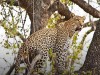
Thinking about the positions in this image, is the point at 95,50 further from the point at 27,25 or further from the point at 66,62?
the point at 27,25

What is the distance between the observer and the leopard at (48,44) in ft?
16.2

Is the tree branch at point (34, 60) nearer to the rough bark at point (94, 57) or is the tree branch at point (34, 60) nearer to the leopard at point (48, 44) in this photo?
the leopard at point (48, 44)

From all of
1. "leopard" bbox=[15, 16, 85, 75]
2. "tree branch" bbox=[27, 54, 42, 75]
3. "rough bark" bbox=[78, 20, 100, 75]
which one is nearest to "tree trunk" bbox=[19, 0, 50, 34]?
"leopard" bbox=[15, 16, 85, 75]

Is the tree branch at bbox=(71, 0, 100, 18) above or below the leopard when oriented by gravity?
above

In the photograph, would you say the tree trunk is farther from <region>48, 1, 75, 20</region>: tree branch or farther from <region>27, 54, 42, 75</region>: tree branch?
<region>27, 54, 42, 75</region>: tree branch

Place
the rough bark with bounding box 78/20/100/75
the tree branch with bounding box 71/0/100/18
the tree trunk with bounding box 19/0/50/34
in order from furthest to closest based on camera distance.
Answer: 1. the tree branch with bounding box 71/0/100/18
2. the tree trunk with bounding box 19/0/50/34
3. the rough bark with bounding box 78/20/100/75

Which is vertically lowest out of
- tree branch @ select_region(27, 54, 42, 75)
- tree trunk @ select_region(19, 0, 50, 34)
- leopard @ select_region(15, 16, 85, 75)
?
tree branch @ select_region(27, 54, 42, 75)

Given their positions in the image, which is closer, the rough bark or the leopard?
the rough bark

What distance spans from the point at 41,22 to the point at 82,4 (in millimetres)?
862

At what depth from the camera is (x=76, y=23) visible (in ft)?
17.5

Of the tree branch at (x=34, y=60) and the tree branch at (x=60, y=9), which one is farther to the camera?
the tree branch at (x=60, y=9)

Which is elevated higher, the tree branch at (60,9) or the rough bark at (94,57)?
the tree branch at (60,9)

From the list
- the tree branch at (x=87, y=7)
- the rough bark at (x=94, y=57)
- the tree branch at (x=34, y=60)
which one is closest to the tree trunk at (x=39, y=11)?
the tree branch at (x=87, y=7)

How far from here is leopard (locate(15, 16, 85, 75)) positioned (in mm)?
4941
